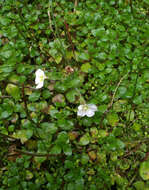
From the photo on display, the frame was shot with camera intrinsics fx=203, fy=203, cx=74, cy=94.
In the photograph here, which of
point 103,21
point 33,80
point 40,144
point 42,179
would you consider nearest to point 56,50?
point 33,80

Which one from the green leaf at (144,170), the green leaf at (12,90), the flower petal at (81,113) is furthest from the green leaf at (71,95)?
the green leaf at (144,170)

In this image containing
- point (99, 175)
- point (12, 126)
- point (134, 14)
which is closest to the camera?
point (99, 175)

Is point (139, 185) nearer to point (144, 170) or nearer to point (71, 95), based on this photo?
point (144, 170)

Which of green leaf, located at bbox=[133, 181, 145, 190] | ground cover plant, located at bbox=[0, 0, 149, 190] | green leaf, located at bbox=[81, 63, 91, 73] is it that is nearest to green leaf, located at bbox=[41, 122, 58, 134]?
ground cover plant, located at bbox=[0, 0, 149, 190]

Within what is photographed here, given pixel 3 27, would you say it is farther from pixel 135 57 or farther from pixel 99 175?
pixel 99 175

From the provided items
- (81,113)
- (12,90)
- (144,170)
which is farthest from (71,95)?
(144,170)

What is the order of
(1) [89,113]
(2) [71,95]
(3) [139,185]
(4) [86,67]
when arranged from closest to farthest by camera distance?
(3) [139,185], (1) [89,113], (2) [71,95], (4) [86,67]

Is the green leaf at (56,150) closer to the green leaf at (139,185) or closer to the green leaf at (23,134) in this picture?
the green leaf at (23,134)
